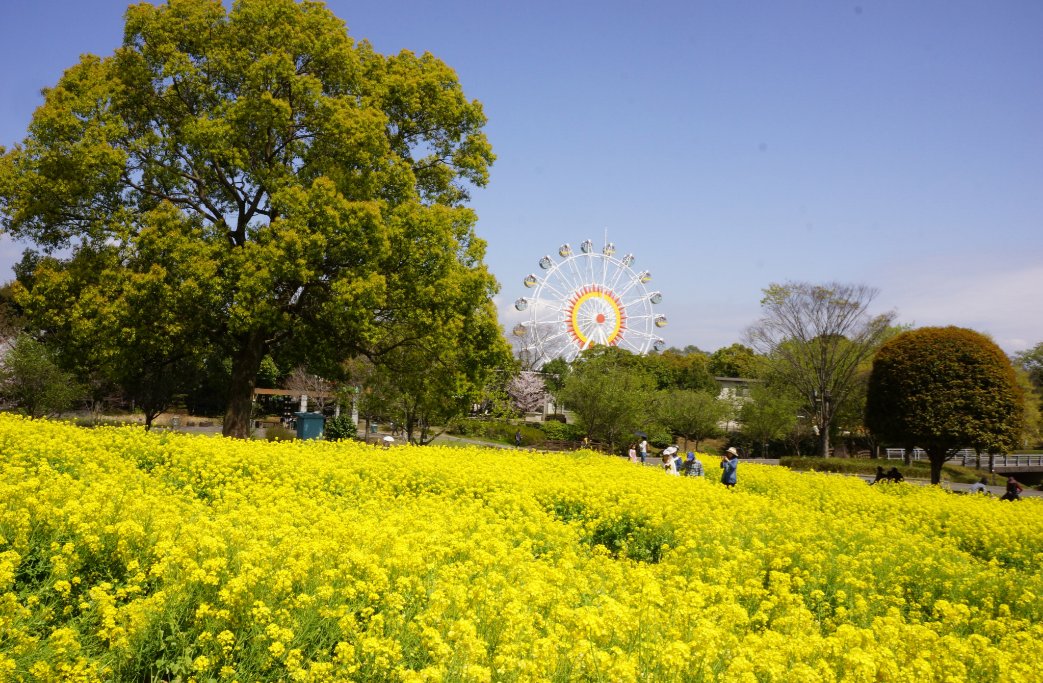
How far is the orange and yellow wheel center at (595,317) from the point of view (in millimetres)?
53656

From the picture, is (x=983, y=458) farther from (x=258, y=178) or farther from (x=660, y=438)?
(x=258, y=178)

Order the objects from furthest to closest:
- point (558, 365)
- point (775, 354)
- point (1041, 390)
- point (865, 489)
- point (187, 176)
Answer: point (1041, 390) < point (558, 365) < point (775, 354) < point (187, 176) < point (865, 489)

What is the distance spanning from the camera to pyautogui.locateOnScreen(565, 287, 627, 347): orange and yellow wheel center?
53.7m

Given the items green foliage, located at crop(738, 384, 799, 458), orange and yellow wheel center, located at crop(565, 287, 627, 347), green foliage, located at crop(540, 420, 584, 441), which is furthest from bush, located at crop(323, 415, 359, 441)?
orange and yellow wheel center, located at crop(565, 287, 627, 347)

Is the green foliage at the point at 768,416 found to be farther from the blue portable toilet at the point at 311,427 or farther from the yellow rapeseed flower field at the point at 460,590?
the yellow rapeseed flower field at the point at 460,590

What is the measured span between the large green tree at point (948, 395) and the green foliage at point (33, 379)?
29148mm

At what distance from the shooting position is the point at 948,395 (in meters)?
20.7

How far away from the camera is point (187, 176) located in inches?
637

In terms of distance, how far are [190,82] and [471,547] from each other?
15.0 metres

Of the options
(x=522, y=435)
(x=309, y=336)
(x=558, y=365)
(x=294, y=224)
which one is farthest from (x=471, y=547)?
(x=558, y=365)

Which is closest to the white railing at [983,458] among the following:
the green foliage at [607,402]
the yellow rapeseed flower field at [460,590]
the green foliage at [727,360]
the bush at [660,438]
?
the bush at [660,438]

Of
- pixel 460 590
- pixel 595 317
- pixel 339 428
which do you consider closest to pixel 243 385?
pixel 339 428

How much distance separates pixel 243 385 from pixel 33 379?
12.4 meters

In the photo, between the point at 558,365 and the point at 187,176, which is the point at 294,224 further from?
the point at 558,365
